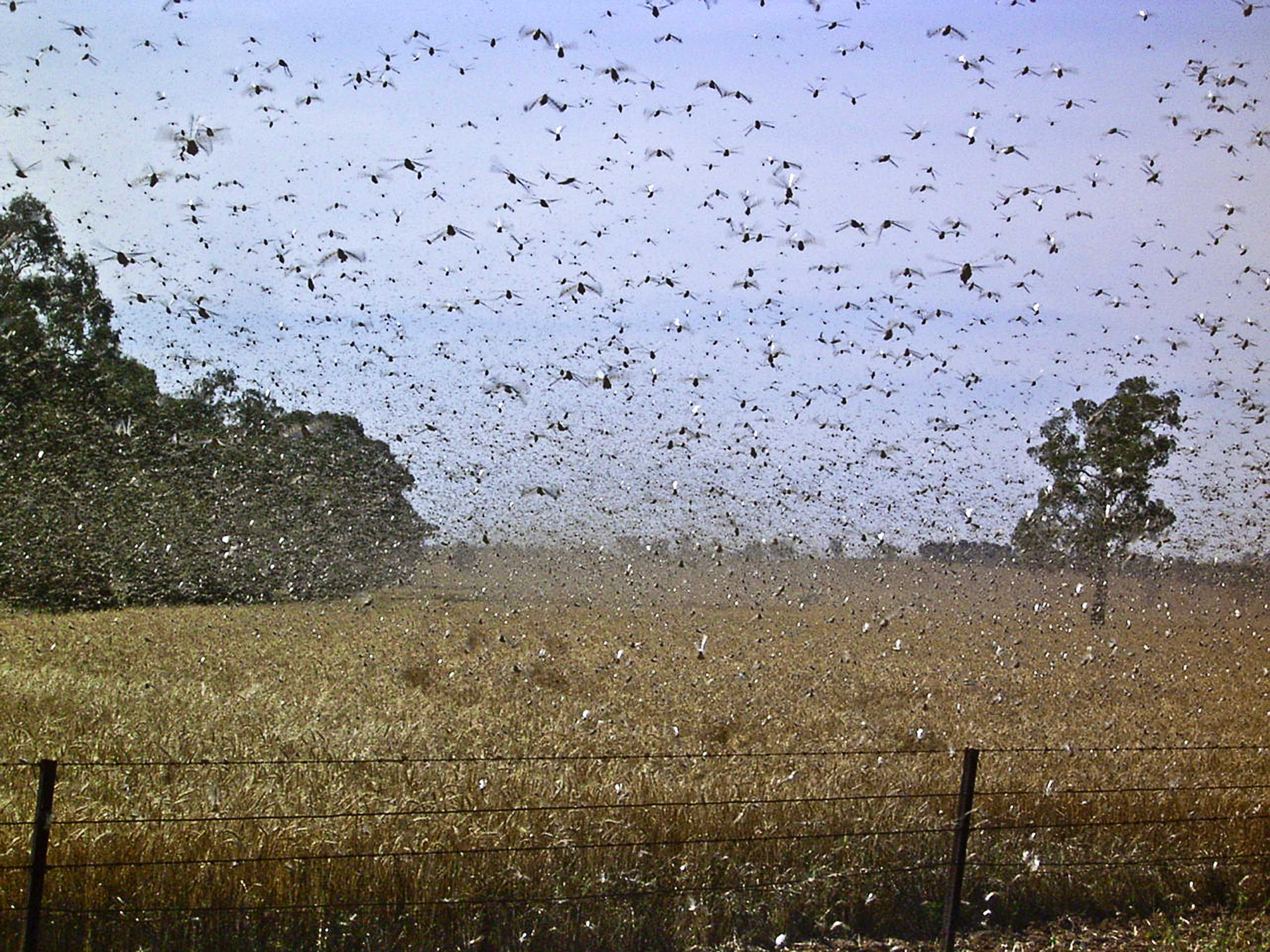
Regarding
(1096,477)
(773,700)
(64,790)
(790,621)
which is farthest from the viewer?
(1096,477)

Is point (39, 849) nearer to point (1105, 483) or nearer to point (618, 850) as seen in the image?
point (618, 850)

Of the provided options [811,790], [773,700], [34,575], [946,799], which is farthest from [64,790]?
[34,575]

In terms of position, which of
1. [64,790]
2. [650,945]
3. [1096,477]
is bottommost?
[650,945]

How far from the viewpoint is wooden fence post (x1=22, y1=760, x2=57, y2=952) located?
16.2 feet

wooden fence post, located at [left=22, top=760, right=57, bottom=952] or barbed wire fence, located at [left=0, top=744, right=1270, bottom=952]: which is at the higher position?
wooden fence post, located at [left=22, top=760, right=57, bottom=952]

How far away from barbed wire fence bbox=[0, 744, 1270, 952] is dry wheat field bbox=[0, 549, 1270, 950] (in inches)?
0.8

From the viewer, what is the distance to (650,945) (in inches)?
273

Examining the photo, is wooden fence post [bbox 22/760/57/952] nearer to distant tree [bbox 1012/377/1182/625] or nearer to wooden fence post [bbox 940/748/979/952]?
Answer: wooden fence post [bbox 940/748/979/952]

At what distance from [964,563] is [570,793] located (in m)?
31.3

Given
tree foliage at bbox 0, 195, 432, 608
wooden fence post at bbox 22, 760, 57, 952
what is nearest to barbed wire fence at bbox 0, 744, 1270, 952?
wooden fence post at bbox 22, 760, 57, 952

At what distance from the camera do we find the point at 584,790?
325 inches

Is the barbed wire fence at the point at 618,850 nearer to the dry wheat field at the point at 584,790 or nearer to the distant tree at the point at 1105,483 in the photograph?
the dry wheat field at the point at 584,790

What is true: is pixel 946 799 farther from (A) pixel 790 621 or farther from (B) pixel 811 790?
(A) pixel 790 621

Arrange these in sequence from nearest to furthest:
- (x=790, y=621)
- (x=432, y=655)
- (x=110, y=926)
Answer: (x=110, y=926) < (x=432, y=655) < (x=790, y=621)
